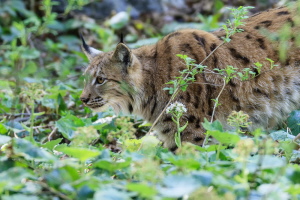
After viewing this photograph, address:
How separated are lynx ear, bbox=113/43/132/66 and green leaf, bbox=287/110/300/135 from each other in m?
1.63

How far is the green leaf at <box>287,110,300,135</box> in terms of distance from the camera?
4.41m

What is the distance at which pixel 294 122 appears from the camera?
14.6ft

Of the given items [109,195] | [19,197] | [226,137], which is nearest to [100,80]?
[226,137]

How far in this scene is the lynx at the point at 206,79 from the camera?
4.83m

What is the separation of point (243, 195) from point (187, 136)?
2321mm

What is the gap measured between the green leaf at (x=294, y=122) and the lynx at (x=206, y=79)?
0.43 metres

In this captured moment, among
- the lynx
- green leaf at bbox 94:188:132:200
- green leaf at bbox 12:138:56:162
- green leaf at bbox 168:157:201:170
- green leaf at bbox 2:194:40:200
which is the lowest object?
green leaf at bbox 2:194:40:200

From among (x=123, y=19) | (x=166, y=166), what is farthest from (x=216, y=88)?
(x=123, y=19)

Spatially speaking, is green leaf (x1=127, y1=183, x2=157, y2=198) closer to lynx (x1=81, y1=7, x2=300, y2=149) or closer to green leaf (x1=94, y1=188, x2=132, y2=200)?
green leaf (x1=94, y1=188, x2=132, y2=200)

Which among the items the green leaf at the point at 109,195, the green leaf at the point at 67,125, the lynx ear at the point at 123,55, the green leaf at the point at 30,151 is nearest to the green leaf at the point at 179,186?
the green leaf at the point at 109,195

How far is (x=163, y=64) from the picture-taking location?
500cm

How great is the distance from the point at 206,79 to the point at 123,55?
2.78ft

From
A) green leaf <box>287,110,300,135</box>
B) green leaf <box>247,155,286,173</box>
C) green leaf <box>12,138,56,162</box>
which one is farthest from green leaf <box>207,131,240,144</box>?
green leaf <box>287,110,300,135</box>

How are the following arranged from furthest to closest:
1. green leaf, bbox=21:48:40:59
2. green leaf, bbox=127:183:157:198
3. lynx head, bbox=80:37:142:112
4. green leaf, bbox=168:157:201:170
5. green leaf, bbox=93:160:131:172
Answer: green leaf, bbox=21:48:40:59, lynx head, bbox=80:37:142:112, green leaf, bbox=93:160:131:172, green leaf, bbox=168:157:201:170, green leaf, bbox=127:183:157:198
